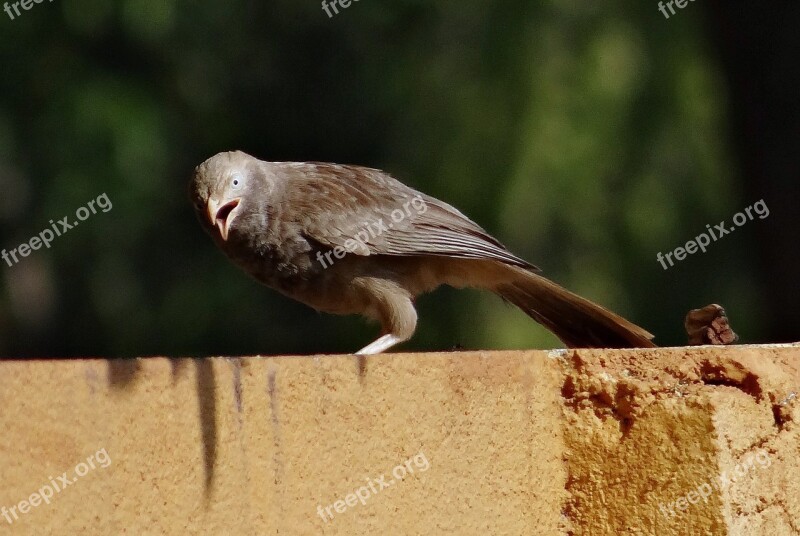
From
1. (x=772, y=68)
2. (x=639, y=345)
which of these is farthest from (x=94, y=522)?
(x=772, y=68)

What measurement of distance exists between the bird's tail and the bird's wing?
0.15 meters

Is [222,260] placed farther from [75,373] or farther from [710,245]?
[75,373]

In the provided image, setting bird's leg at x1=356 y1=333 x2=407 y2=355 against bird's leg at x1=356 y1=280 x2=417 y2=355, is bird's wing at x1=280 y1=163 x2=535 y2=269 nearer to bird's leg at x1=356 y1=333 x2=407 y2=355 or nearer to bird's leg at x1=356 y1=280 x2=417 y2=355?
bird's leg at x1=356 y1=280 x2=417 y2=355

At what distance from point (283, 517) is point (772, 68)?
529cm

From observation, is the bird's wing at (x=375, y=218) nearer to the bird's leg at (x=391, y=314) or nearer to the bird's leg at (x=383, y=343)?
the bird's leg at (x=391, y=314)

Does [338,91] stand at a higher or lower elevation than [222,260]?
higher

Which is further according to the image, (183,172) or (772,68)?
(183,172)

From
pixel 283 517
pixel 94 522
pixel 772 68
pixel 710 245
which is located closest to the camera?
pixel 94 522

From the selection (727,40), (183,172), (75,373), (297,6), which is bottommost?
(75,373)

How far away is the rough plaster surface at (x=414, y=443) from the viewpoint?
126 inches

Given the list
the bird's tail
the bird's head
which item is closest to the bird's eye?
the bird's head

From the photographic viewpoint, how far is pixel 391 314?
5676mm

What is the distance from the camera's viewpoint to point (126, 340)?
424 inches

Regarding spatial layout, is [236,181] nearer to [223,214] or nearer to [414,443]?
[223,214]
